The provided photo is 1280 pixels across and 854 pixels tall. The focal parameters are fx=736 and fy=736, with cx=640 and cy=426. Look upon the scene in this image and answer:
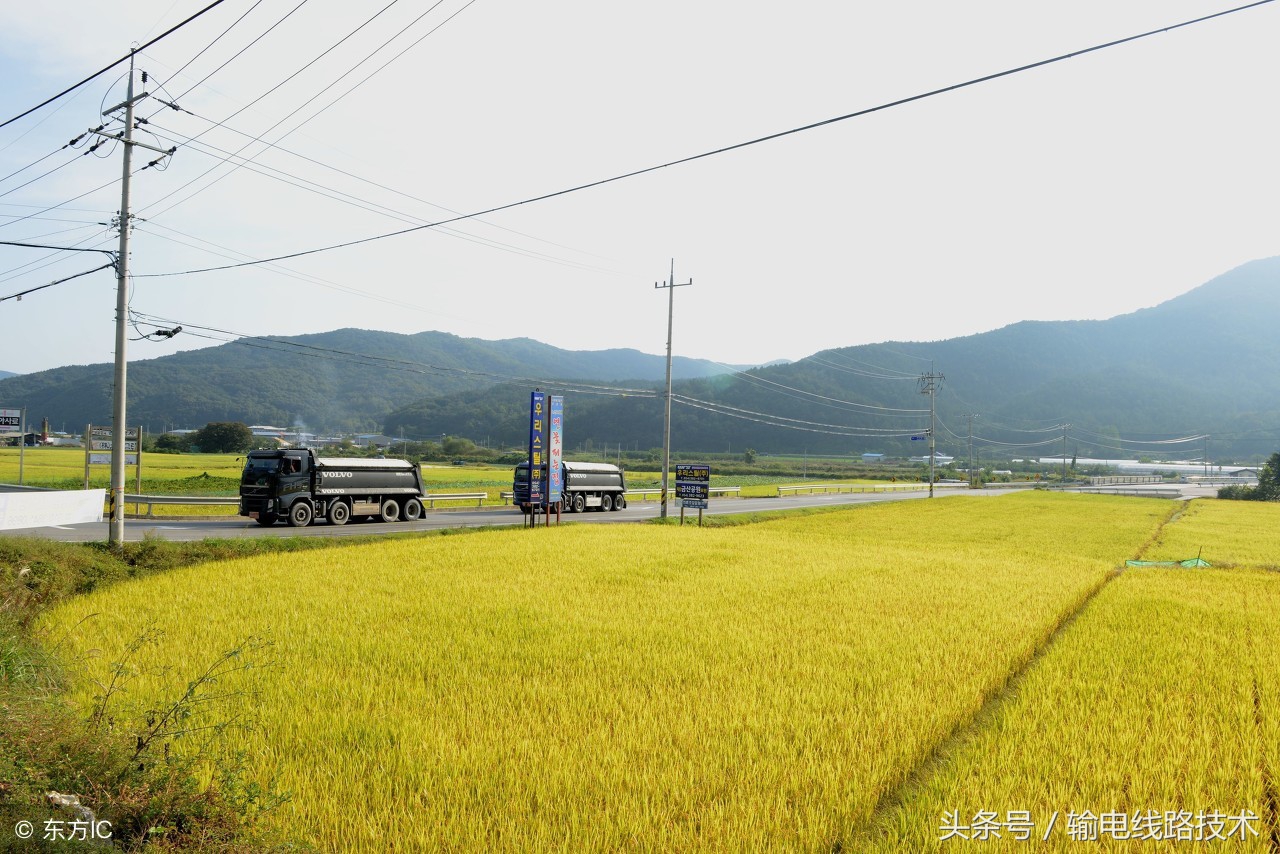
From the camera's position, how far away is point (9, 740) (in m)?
4.35

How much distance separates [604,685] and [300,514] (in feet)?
67.1

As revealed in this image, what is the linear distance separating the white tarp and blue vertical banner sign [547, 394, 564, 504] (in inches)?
563

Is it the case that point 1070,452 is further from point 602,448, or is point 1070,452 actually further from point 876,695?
point 876,695

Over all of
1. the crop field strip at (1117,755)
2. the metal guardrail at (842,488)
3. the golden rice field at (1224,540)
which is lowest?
the metal guardrail at (842,488)

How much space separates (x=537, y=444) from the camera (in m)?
23.2

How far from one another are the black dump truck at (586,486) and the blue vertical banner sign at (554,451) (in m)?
7.93

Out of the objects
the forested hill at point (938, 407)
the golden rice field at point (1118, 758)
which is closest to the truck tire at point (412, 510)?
the golden rice field at point (1118, 758)

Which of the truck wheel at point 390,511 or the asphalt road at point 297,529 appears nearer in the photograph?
the asphalt road at point 297,529

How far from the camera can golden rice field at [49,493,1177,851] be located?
4.56 metres

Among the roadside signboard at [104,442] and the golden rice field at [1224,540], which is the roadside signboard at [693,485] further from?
the roadside signboard at [104,442]

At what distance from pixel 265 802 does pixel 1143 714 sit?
7.04 metres

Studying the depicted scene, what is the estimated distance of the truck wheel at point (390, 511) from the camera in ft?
89.4

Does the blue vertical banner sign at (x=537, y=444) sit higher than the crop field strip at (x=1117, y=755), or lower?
higher

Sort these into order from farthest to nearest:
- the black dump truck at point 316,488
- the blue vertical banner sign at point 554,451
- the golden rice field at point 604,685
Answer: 1. the black dump truck at point 316,488
2. the blue vertical banner sign at point 554,451
3. the golden rice field at point 604,685
